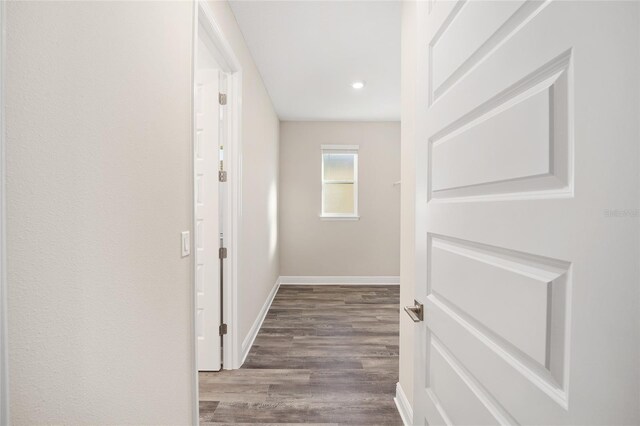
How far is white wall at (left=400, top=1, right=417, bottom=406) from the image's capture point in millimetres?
1616

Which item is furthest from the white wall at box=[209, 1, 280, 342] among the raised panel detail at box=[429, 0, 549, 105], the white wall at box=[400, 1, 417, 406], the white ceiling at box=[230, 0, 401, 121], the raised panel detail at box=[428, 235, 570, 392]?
the raised panel detail at box=[428, 235, 570, 392]

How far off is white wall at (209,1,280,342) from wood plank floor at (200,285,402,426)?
30 centimetres

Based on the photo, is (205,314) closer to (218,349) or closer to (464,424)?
(218,349)

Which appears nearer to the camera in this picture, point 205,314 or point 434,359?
point 434,359

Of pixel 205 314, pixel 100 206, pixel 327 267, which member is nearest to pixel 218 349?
pixel 205 314

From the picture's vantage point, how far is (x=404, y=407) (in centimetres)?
174

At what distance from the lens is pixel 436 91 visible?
2.92 feet

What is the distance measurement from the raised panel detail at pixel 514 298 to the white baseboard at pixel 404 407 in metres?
1.21

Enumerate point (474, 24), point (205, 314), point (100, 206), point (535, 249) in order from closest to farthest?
point (535, 249)
point (474, 24)
point (100, 206)
point (205, 314)

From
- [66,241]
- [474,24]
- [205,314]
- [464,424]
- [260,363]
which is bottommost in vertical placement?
[260,363]

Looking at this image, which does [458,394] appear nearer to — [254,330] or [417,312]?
[417,312]

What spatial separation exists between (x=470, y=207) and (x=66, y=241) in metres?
0.95

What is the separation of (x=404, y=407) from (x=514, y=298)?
154 centimetres

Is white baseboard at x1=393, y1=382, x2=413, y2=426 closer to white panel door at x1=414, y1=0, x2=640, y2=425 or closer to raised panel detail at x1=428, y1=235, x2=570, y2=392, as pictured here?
white panel door at x1=414, y1=0, x2=640, y2=425
